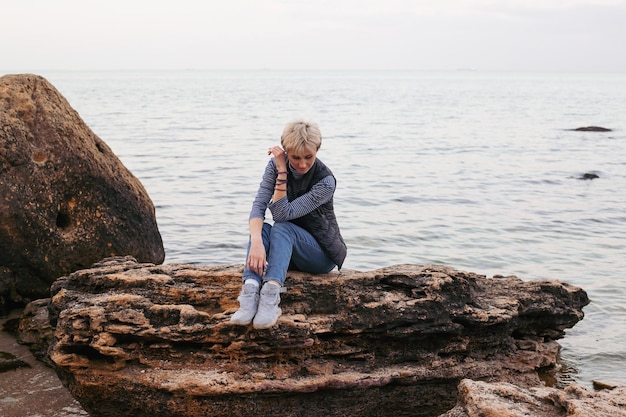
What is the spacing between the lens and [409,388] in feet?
17.7

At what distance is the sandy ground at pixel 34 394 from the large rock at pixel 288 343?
0.35m

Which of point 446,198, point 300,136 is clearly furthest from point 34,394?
point 446,198

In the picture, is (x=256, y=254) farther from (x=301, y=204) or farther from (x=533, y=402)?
(x=533, y=402)

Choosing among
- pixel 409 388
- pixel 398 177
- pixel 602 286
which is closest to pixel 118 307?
pixel 409 388

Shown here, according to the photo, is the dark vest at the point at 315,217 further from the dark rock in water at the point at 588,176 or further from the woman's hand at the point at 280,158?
the dark rock in water at the point at 588,176

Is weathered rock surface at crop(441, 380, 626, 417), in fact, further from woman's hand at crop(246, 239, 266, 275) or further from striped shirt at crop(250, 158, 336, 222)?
striped shirt at crop(250, 158, 336, 222)

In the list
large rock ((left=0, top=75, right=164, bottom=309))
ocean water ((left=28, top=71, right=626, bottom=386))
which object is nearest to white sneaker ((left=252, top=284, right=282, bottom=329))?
large rock ((left=0, top=75, right=164, bottom=309))

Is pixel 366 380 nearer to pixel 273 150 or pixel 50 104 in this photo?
pixel 273 150

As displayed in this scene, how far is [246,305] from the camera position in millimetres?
5047

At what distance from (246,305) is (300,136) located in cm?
127

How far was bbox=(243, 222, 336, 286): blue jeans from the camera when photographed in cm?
523

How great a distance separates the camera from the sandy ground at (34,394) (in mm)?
5402

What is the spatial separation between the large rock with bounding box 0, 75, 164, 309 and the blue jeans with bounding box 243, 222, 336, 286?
274cm

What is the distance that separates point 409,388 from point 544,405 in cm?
160
